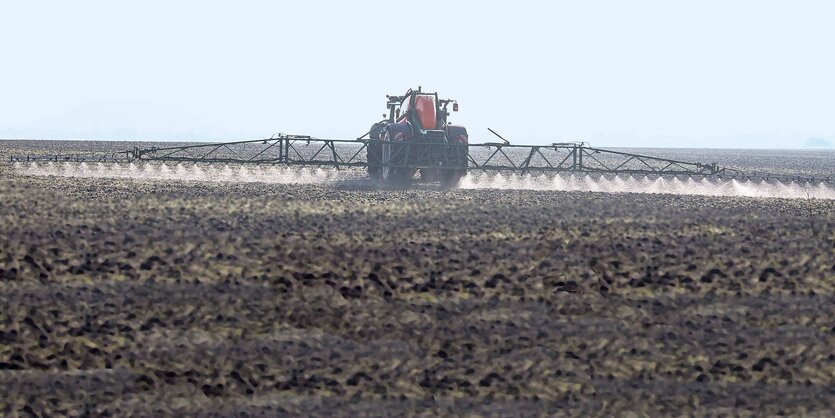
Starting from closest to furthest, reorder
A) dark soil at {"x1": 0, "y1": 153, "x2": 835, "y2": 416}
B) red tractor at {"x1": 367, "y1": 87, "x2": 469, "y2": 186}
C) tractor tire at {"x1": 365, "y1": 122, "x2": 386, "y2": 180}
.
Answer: dark soil at {"x1": 0, "y1": 153, "x2": 835, "y2": 416} → red tractor at {"x1": 367, "y1": 87, "x2": 469, "y2": 186} → tractor tire at {"x1": 365, "y1": 122, "x2": 386, "y2": 180}

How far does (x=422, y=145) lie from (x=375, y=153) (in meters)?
2.88

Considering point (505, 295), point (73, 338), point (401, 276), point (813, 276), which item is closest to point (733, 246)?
point (813, 276)

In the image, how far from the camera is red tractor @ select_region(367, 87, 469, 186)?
2152cm

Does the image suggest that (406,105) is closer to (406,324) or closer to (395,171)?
(395,171)

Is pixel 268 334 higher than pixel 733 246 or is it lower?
lower

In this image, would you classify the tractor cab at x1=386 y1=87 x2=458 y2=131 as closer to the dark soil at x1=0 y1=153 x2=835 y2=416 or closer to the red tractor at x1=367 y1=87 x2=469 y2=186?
the red tractor at x1=367 y1=87 x2=469 y2=186

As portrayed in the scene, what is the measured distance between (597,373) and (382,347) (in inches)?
56.8

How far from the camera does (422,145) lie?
835 inches

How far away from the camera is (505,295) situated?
253 inches

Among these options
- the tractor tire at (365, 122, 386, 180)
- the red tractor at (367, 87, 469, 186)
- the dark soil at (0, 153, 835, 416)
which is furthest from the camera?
the tractor tire at (365, 122, 386, 180)

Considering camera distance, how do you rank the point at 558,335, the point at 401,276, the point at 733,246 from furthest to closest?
the point at 733,246
the point at 401,276
the point at 558,335

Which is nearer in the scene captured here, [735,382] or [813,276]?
[735,382]

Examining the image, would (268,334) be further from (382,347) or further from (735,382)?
(735,382)

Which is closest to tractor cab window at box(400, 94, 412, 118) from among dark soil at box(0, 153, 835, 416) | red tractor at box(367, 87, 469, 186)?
red tractor at box(367, 87, 469, 186)
